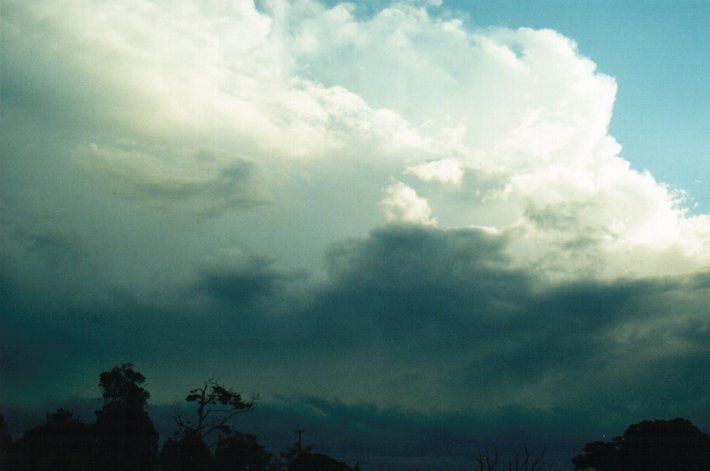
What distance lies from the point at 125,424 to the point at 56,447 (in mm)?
7811

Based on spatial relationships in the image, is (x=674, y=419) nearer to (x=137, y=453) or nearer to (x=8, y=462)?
(x=137, y=453)

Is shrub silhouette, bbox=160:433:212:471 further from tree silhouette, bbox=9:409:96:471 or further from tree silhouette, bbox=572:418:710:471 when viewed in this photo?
tree silhouette, bbox=572:418:710:471

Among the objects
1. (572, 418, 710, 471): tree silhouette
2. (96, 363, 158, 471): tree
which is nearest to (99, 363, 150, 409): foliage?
(96, 363, 158, 471): tree

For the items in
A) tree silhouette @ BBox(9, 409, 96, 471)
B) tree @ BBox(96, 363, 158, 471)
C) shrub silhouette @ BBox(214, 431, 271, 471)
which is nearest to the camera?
tree silhouette @ BBox(9, 409, 96, 471)

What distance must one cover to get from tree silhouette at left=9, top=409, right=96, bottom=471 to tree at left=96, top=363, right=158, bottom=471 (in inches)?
67.2

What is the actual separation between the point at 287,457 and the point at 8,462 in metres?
52.7

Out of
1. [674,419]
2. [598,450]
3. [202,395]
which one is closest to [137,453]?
[202,395]

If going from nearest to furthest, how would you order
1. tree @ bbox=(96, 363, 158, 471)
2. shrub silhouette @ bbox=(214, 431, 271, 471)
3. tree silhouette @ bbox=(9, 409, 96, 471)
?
tree silhouette @ bbox=(9, 409, 96, 471), tree @ bbox=(96, 363, 158, 471), shrub silhouette @ bbox=(214, 431, 271, 471)

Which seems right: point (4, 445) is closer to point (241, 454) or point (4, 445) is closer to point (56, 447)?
point (56, 447)

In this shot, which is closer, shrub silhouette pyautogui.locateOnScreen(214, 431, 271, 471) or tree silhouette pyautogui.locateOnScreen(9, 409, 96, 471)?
tree silhouette pyautogui.locateOnScreen(9, 409, 96, 471)

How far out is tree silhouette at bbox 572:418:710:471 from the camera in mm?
62625

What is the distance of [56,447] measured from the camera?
55.4 meters

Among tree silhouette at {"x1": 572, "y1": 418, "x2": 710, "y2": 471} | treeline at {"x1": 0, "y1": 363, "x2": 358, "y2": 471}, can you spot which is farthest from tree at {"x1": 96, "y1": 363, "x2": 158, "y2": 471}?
tree silhouette at {"x1": 572, "y1": 418, "x2": 710, "y2": 471}

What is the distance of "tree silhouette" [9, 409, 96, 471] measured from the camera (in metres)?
42.8
